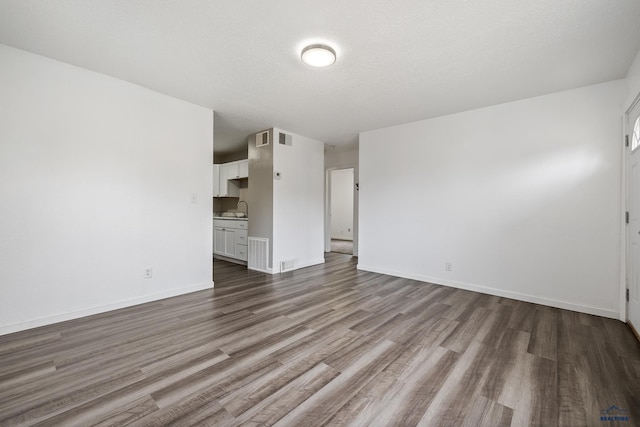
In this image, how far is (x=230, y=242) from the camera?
5703mm

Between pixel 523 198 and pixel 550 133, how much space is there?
0.84 m

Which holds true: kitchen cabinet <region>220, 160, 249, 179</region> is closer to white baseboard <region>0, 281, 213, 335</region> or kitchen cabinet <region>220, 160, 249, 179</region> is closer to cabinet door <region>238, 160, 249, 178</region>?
cabinet door <region>238, 160, 249, 178</region>

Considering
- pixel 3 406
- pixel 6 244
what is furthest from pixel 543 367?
pixel 6 244

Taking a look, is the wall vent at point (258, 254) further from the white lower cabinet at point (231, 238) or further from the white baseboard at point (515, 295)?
the white baseboard at point (515, 295)

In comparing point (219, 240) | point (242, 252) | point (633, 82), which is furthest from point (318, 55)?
point (219, 240)

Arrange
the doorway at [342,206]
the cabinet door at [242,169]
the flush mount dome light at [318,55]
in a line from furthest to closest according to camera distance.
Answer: the doorway at [342,206] → the cabinet door at [242,169] → the flush mount dome light at [318,55]

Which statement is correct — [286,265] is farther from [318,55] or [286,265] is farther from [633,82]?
[633,82]

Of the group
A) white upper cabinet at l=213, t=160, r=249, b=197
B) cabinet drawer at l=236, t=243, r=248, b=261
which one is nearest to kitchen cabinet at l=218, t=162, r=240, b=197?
white upper cabinet at l=213, t=160, r=249, b=197

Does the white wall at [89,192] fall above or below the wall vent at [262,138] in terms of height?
below

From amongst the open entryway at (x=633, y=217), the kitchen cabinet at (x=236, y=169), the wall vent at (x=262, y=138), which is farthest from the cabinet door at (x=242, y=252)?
the open entryway at (x=633, y=217)

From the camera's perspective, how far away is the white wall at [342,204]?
960 centimetres

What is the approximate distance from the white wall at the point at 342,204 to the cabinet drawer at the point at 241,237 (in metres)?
4.93

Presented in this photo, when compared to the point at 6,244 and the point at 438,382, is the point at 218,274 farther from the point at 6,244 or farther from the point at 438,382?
the point at 438,382

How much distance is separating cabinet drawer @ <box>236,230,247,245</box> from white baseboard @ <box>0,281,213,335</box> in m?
1.64
